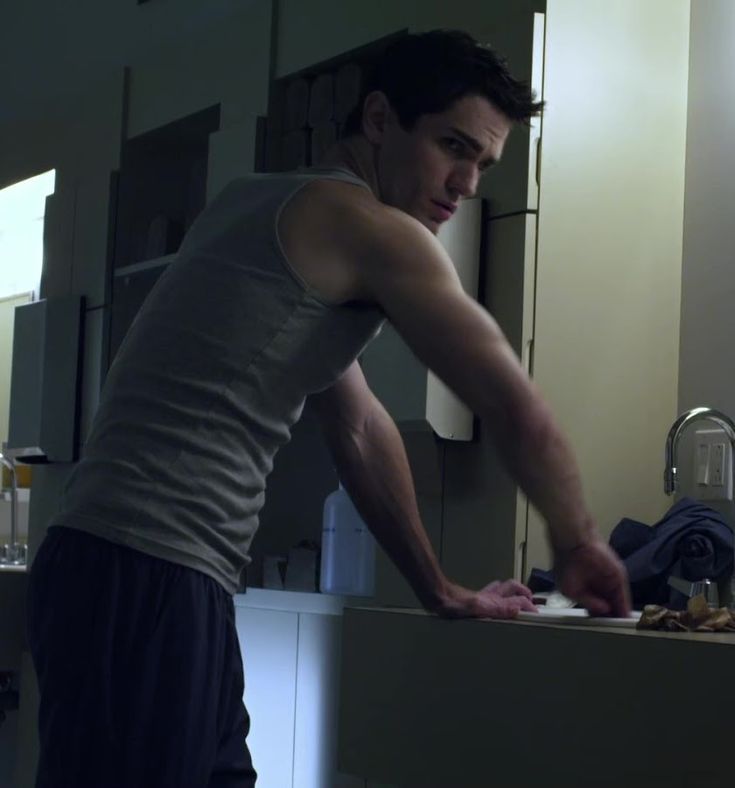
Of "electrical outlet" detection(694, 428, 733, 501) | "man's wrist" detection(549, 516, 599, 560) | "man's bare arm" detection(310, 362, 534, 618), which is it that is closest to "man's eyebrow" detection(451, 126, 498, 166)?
"man's bare arm" detection(310, 362, 534, 618)

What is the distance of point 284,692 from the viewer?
9.30ft

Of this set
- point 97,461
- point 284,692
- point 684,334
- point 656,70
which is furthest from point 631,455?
point 97,461

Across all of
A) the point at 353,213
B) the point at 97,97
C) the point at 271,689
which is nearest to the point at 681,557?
the point at 353,213

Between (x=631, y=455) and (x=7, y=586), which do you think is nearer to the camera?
(x=631, y=455)

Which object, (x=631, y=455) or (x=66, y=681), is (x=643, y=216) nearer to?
(x=631, y=455)

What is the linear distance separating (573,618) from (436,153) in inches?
21.7

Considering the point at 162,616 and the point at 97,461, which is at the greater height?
the point at 97,461

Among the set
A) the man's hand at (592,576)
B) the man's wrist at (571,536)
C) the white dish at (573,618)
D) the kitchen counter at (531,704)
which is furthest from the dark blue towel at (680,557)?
the man's wrist at (571,536)

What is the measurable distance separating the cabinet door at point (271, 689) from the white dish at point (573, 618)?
1.32 m

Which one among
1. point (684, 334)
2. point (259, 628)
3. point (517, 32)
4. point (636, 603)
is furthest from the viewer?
point (259, 628)

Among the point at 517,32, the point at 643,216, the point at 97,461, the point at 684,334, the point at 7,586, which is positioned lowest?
the point at 7,586

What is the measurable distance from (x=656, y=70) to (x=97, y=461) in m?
1.72

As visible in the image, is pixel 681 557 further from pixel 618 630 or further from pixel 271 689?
pixel 271 689

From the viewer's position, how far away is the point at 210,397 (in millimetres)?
1163
